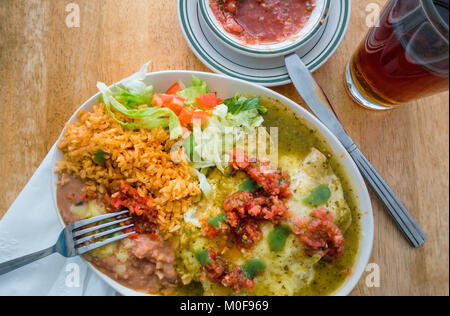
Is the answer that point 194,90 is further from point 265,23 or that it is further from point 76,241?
point 76,241

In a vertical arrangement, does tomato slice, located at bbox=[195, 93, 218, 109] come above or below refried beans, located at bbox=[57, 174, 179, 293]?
above

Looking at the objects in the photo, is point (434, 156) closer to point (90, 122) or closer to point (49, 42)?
point (90, 122)

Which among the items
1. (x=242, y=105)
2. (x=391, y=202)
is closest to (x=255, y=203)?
(x=242, y=105)

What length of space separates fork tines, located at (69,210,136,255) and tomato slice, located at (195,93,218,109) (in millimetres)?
905

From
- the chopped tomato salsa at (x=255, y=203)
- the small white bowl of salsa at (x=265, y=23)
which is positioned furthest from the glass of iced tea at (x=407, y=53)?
the chopped tomato salsa at (x=255, y=203)

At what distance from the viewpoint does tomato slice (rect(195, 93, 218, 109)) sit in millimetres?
2381

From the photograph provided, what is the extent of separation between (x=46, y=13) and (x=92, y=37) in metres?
0.43

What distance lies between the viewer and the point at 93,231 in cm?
229

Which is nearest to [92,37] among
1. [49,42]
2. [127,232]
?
[49,42]

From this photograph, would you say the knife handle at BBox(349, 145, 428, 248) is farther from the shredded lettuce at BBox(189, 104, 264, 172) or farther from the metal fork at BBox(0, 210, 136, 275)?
the metal fork at BBox(0, 210, 136, 275)

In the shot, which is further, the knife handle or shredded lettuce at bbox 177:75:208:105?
the knife handle

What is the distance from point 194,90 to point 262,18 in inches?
31.3

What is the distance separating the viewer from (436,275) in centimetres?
256

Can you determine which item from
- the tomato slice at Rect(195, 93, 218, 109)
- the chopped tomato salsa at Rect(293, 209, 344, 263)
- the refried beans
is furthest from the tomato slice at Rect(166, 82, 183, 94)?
the chopped tomato salsa at Rect(293, 209, 344, 263)
